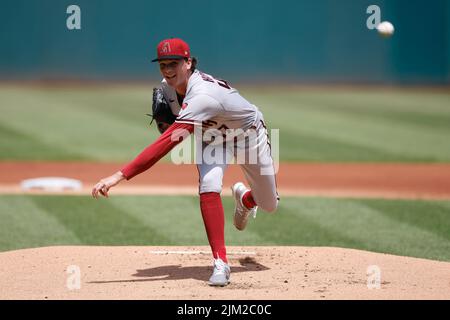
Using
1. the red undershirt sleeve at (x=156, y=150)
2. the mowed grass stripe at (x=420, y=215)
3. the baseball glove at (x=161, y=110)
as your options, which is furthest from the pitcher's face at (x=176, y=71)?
the mowed grass stripe at (x=420, y=215)

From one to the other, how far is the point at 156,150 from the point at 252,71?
62.2ft

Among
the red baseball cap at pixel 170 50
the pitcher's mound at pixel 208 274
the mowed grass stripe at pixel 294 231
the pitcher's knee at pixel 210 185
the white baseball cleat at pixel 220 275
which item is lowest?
the mowed grass stripe at pixel 294 231

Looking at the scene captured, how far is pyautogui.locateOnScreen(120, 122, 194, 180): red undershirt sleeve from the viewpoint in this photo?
572 centimetres

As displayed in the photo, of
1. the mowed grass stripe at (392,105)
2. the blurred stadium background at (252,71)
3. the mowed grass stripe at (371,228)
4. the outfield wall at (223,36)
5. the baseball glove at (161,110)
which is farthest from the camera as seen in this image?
the outfield wall at (223,36)

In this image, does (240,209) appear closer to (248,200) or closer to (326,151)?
(248,200)

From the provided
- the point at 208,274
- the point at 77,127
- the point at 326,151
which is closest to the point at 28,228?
the point at 208,274

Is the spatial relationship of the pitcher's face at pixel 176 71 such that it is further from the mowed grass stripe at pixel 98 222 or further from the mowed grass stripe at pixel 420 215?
the mowed grass stripe at pixel 420 215

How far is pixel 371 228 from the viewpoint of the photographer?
874 cm

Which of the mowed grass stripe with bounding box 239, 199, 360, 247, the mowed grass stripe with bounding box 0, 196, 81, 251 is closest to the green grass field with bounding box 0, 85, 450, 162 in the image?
the mowed grass stripe with bounding box 0, 196, 81, 251

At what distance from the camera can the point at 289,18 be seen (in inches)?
942

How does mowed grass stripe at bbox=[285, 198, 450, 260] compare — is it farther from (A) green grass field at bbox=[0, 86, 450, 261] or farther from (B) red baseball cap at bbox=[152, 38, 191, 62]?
(B) red baseball cap at bbox=[152, 38, 191, 62]

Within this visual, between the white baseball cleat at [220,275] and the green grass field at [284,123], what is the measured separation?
313 inches

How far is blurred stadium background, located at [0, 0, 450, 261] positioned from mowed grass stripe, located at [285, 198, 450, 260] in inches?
165

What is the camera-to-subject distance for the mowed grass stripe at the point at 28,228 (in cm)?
803
